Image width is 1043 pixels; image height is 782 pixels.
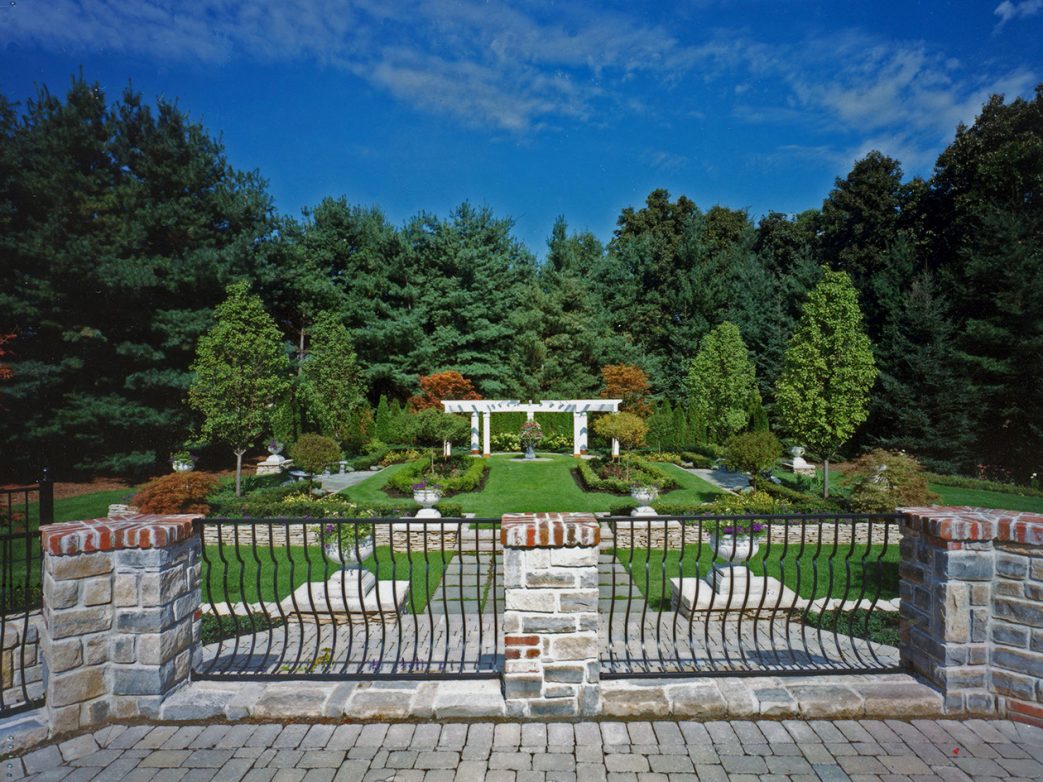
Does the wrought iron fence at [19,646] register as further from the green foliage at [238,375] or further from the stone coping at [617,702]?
the green foliage at [238,375]

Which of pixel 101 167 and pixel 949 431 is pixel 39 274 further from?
pixel 949 431

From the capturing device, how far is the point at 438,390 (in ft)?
82.5

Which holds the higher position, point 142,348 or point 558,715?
point 142,348

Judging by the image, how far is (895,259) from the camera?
24.0 meters

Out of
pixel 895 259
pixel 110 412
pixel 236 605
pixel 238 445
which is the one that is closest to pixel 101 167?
pixel 110 412

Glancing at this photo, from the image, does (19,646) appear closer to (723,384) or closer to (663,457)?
(663,457)

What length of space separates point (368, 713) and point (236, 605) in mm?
4362

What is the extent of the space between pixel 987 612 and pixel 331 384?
67.6ft

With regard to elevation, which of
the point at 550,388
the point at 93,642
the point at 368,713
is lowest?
the point at 368,713

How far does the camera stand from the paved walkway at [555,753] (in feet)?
9.96

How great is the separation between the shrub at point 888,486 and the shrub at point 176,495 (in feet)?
40.0

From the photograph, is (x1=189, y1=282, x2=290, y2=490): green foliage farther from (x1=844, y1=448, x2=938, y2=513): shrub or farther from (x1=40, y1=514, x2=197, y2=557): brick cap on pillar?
(x1=844, y1=448, x2=938, y2=513): shrub

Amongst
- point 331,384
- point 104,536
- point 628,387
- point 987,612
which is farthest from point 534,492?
point 628,387

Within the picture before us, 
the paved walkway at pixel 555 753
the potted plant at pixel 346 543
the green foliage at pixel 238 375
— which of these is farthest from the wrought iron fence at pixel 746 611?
the green foliage at pixel 238 375
